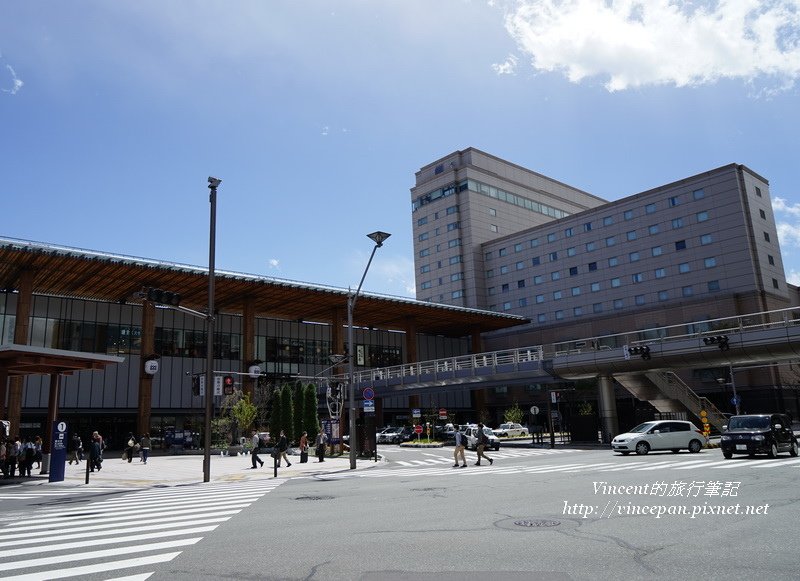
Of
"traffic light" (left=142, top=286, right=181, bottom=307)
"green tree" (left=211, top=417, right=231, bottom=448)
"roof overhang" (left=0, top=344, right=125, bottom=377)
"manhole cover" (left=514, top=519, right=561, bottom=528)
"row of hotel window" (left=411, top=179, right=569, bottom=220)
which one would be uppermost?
"row of hotel window" (left=411, top=179, right=569, bottom=220)

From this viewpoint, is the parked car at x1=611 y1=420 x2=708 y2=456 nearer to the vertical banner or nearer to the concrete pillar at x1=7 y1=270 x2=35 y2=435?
the vertical banner

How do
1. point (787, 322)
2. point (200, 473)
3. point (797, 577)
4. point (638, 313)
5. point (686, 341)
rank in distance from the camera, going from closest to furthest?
point (797, 577), point (200, 473), point (787, 322), point (686, 341), point (638, 313)

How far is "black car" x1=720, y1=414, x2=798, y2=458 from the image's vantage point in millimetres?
21812

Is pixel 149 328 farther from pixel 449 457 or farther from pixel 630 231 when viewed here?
pixel 630 231

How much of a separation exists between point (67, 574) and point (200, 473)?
69.4 feet

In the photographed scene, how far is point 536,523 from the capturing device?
969 centimetres

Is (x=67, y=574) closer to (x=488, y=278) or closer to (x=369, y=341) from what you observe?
(x=369, y=341)

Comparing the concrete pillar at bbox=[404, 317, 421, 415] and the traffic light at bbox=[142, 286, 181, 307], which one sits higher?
the concrete pillar at bbox=[404, 317, 421, 415]

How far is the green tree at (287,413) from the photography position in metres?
46.9

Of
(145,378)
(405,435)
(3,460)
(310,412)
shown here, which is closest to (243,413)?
(310,412)

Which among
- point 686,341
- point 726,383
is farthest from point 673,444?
point 726,383

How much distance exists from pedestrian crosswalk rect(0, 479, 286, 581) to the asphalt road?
0.12 ft

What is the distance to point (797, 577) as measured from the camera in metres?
6.13

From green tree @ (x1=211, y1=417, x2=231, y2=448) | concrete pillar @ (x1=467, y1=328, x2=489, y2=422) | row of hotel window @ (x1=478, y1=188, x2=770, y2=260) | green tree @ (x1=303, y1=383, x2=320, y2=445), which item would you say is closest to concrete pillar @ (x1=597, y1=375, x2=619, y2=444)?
green tree @ (x1=303, y1=383, x2=320, y2=445)
